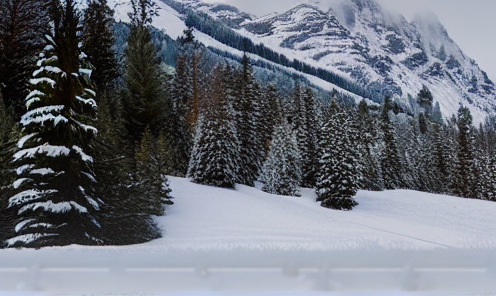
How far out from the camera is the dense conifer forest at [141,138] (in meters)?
6.21

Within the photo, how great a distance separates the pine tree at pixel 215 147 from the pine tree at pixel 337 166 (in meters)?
6.23

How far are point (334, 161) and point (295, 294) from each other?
21.3 meters

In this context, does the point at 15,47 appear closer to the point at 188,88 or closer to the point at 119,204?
the point at 119,204

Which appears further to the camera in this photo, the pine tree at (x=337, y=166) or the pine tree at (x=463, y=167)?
the pine tree at (x=463, y=167)

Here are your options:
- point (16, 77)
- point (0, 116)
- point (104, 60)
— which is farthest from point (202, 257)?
point (104, 60)

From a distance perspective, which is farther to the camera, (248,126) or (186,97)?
(186,97)

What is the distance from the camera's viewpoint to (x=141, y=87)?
22750mm

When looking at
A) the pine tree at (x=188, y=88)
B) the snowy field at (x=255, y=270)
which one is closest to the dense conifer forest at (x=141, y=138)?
the pine tree at (x=188, y=88)

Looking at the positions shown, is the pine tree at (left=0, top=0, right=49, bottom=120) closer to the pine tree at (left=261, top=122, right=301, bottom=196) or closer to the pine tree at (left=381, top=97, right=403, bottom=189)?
the pine tree at (left=261, top=122, right=301, bottom=196)

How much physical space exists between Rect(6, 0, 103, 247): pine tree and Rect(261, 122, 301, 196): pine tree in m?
18.6

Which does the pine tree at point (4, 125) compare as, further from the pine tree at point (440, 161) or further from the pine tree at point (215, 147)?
the pine tree at point (440, 161)

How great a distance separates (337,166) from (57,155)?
62.9 ft

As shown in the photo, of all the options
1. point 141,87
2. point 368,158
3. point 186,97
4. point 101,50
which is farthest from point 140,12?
point 368,158

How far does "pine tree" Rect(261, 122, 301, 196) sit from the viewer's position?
24386mm
